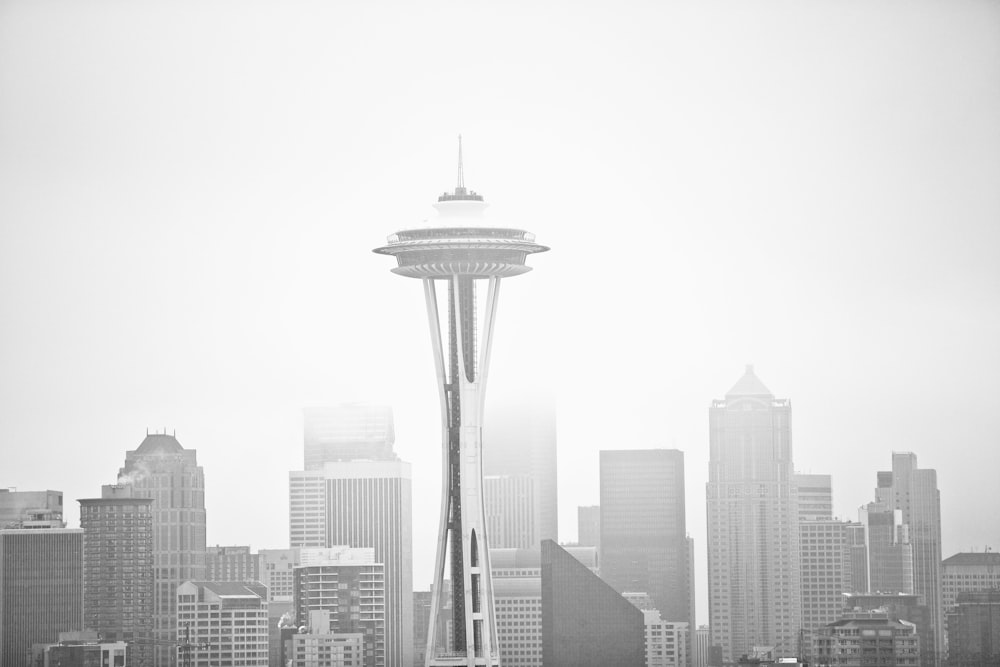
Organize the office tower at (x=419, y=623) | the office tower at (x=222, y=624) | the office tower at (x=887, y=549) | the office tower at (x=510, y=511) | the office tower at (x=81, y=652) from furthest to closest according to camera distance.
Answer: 1. the office tower at (x=510, y=511)
2. the office tower at (x=887, y=549)
3. the office tower at (x=222, y=624)
4. the office tower at (x=419, y=623)
5. the office tower at (x=81, y=652)

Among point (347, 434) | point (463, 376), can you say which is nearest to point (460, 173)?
point (463, 376)

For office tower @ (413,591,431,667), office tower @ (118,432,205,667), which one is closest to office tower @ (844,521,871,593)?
office tower @ (413,591,431,667)

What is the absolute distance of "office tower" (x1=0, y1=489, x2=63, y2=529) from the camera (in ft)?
286

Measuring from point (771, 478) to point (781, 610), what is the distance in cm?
683

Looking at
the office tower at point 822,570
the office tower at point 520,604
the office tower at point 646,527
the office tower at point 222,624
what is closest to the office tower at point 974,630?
the office tower at point 822,570

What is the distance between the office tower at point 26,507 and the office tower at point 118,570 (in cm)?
242

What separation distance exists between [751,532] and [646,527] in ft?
22.0

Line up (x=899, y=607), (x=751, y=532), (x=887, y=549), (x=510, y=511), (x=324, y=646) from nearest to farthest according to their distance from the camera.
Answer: (x=324, y=646), (x=899, y=607), (x=510, y=511), (x=887, y=549), (x=751, y=532)

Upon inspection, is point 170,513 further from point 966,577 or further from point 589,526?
point 966,577

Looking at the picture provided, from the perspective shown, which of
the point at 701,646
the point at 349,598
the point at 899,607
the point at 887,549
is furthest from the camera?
the point at 887,549

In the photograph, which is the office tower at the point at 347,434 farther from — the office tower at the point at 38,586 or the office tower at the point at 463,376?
the office tower at the point at 463,376

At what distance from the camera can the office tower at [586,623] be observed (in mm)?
87750

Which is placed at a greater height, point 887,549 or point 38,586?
point 887,549

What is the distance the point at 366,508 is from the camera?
99.7 meters
